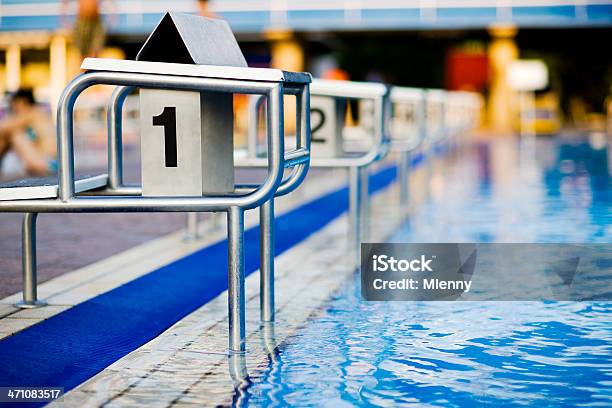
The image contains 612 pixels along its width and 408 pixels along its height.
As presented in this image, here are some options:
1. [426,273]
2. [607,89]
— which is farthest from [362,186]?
[607,89]

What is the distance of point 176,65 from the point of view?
398 centimetres

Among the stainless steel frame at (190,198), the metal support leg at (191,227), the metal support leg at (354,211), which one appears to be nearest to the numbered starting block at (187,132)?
the stainless steel frame at (190,198)

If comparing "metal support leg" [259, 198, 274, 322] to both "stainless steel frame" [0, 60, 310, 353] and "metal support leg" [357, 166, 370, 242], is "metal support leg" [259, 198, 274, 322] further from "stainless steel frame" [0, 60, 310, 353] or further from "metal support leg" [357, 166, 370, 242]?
"metal support leg" [357, 166, 370, 242]

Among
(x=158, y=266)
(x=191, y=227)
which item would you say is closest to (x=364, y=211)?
(x=191, y=227)

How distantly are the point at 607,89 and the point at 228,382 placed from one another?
137 feet

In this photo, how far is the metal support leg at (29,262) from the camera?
197 inches

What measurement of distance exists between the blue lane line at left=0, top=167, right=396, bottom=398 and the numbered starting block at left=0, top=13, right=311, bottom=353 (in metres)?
0.51

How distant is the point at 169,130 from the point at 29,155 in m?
9.19

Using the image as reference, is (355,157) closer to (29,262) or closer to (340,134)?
(340,134)

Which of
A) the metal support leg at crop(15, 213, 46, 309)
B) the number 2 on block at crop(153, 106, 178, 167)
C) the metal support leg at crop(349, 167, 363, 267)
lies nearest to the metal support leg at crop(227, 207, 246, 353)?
the number 2 on block at crop(153, 106, 178, 167)

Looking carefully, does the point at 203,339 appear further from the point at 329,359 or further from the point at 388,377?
the point at 388,377

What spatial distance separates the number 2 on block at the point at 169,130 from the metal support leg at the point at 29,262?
1002 millimetres

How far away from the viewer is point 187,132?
4242 millimetres

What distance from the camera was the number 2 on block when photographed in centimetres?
423
